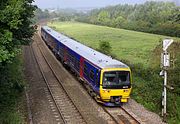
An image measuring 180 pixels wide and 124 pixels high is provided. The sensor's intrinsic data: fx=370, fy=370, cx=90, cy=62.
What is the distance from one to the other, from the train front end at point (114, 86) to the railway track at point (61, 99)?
1926mm

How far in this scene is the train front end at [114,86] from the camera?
21.0 meters

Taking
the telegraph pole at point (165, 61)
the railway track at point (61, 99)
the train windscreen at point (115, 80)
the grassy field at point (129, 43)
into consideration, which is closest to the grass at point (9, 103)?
the railway track at point (61, 99)

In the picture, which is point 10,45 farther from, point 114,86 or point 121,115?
point 121,115

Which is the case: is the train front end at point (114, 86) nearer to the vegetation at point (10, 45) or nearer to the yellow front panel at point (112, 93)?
the yellow front panel at point (112, 93)

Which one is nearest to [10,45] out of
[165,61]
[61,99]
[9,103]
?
[9,103]

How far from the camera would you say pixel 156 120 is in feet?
62.8

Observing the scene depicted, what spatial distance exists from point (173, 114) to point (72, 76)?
13.1m

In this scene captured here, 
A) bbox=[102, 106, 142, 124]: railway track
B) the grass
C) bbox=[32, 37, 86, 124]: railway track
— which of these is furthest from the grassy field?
the grass

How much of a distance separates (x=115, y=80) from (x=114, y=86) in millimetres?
351

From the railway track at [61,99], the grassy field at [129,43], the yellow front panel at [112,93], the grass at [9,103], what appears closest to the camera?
the grass at [9,103]

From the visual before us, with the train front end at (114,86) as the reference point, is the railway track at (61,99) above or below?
below

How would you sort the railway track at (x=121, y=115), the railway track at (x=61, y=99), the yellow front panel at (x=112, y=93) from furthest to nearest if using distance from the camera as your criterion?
1. the yellow front panel at (x=112, y=93)
2. the railway track at (x=61, y=99)
3. the railway track at (x=121, y=115)

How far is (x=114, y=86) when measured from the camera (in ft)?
69.3

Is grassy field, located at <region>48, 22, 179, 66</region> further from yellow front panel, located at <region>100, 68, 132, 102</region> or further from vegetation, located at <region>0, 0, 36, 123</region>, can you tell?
vegetation, located at <region>0, 0, 36, 123</region>
